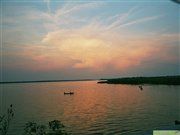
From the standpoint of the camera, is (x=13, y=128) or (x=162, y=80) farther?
(x=162, y=80)

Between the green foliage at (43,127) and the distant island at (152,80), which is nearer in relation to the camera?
the green foliage at (43,127)

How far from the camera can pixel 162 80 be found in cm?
7281

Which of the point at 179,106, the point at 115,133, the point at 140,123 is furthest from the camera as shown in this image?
the point at 179,106

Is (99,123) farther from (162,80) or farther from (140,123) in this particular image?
(162,80)

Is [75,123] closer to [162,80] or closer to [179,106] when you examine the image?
[179,106]

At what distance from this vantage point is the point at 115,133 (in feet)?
51.9

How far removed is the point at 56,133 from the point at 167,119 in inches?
718

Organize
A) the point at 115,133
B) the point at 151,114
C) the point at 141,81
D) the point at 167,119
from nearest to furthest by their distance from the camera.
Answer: the point at 115,133
the point at 167,119
the point at 151,114
the point at 141,81

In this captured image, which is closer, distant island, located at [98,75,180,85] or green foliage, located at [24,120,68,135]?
green foliage, located at [24,120,68,135]

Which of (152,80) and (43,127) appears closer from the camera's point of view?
(43,127)

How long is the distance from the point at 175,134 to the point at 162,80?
72728mm

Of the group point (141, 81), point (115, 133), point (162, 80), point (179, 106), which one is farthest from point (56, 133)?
point (141, 81)

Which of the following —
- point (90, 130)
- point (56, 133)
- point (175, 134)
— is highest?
point (175, 134)

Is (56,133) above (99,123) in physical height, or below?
above
